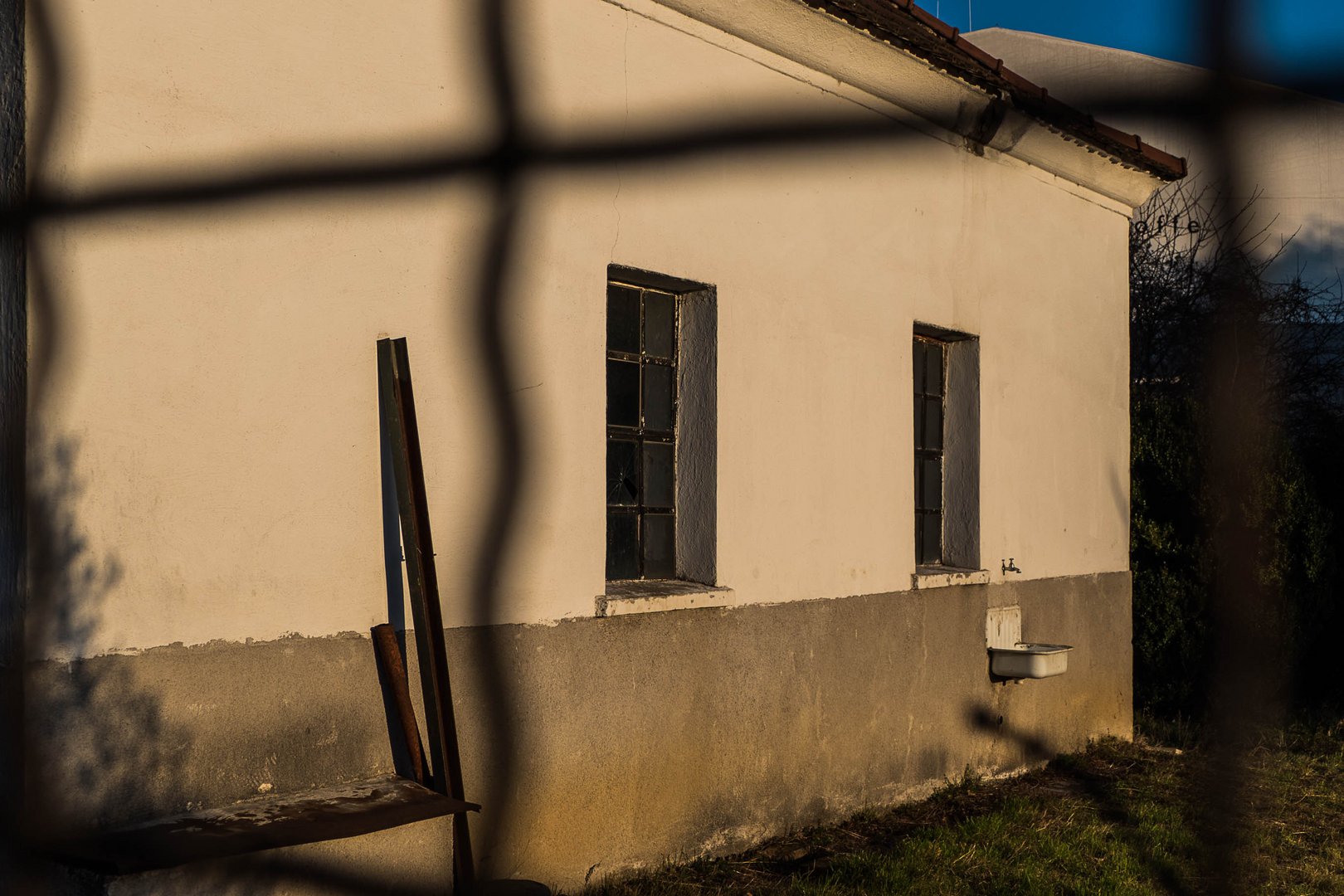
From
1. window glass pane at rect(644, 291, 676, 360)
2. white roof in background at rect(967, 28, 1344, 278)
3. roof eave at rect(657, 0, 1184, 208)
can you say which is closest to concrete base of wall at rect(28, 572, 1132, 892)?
window glass pane at rect(644, 291, 676, 360)

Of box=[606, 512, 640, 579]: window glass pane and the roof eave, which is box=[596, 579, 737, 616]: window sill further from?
the roof eave

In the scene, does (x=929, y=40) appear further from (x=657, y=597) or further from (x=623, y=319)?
(x=657, y=597)

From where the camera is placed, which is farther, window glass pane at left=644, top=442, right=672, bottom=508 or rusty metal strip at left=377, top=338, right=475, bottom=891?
window glass pane at left=644, top=442, right=672, bottom=508

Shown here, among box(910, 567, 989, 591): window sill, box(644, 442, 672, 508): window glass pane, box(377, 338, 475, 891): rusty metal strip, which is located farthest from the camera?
box(910, 567, 989, 591): window sill

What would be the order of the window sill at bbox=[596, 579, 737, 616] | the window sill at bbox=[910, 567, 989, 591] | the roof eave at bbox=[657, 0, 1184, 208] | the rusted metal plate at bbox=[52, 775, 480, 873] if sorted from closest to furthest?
the rusted metal plate at bbox=[52, 775, 480, 873]
the window sill at bbox=[596, 579, 737, 616]
the roof eave at bbox=[657, 0, 1184, 208]
the window sill at bbox=[910, 567, 989, 591]

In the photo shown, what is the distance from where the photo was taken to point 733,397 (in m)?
5.55

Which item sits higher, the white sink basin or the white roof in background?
the white roof in background

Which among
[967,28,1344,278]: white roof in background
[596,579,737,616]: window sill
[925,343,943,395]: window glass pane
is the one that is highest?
[925,343,943,395]: window glass pane

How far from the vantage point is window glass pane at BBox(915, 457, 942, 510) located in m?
7.19

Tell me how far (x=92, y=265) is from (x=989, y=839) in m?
4.31

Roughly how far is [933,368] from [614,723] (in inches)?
129

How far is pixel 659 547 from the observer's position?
5.54 m

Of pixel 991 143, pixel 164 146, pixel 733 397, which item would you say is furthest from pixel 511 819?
pixel 991 143

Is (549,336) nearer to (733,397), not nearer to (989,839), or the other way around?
(733,397)
